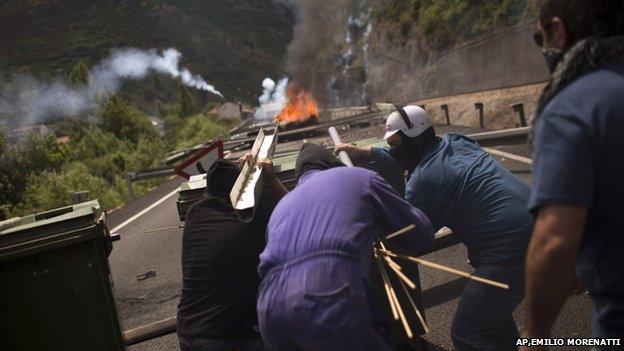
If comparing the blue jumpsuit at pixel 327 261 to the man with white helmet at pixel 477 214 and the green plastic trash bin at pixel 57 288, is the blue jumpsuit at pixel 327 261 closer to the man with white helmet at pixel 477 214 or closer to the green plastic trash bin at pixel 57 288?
the man with white helmet at pixel 477 214

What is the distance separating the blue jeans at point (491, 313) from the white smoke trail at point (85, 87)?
73.5 metres

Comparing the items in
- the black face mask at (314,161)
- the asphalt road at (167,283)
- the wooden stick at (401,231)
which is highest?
the black face mask at (314,161)

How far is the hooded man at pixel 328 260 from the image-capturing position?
2.32 meters

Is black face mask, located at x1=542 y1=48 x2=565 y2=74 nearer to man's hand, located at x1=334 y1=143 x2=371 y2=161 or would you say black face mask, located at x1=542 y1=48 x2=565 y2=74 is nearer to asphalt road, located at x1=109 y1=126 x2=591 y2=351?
man's hand, located at x1=334 y1=143 x2=371 y2=161

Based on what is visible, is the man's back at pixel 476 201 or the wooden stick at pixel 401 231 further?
the man's back at pixel 476 201

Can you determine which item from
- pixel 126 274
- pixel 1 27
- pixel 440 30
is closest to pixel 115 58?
pixel 1 27

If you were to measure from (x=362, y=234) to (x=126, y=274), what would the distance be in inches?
246

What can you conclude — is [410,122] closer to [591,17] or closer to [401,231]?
[401,231]

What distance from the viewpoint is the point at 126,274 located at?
26.1ft

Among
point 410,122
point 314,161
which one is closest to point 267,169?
point 314,161

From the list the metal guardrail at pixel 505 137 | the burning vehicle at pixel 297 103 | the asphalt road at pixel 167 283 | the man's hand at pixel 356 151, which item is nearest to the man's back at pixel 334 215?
the man's hand at pixel 356 151

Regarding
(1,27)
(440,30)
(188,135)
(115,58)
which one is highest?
(1,27)

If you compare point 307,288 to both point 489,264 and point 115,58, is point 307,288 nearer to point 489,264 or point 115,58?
point 489,264

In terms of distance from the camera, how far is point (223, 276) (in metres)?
3.11
